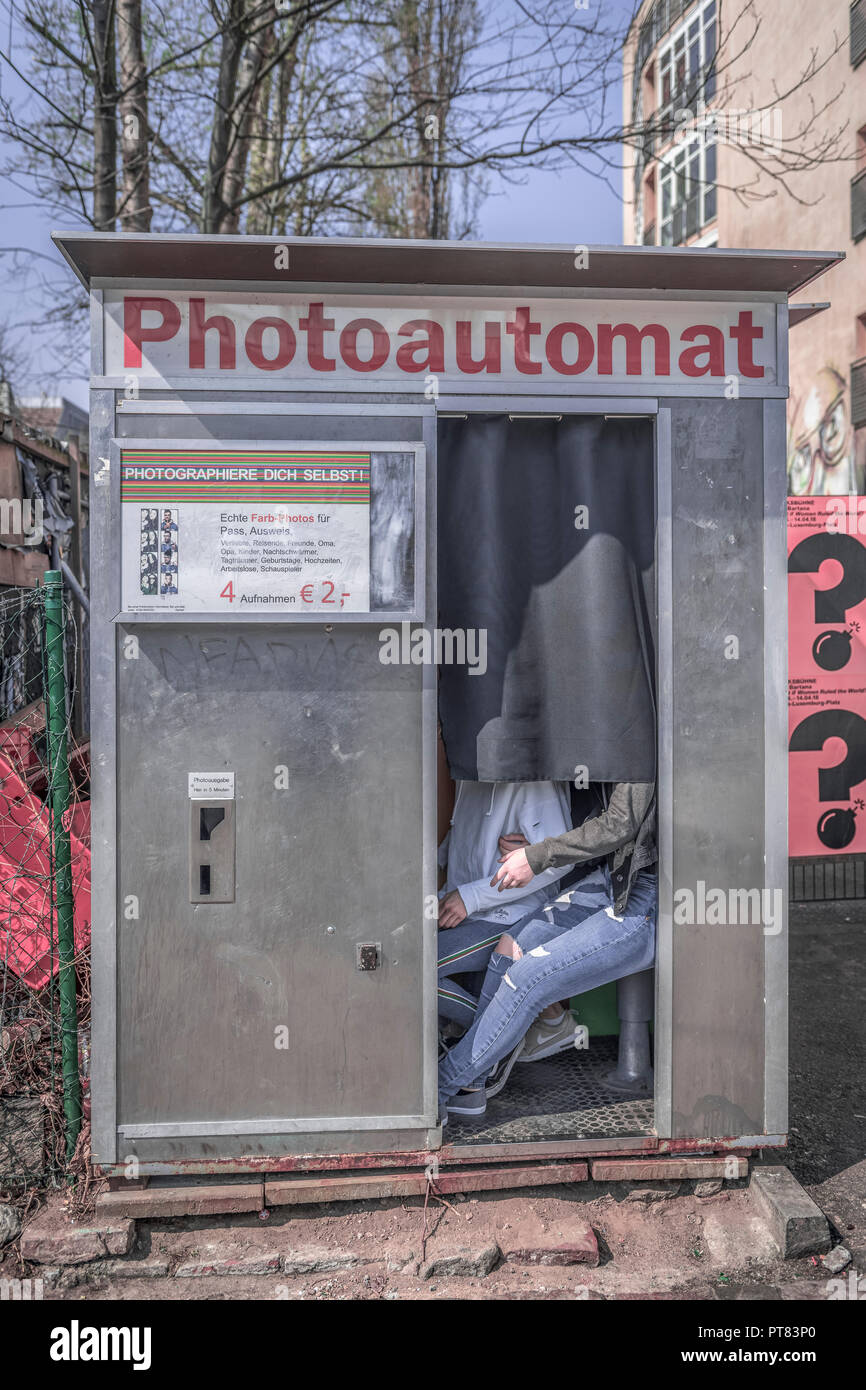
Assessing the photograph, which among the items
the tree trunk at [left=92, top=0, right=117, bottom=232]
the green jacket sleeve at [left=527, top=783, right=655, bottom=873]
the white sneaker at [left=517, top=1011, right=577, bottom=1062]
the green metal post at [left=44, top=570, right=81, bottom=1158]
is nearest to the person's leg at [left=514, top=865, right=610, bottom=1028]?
the white sneaker at [left=517, top=1011, right=577, bottom=1062]

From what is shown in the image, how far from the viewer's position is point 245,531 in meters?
3.07

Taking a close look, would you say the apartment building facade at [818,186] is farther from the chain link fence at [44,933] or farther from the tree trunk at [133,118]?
the chain link fence at [44,933]

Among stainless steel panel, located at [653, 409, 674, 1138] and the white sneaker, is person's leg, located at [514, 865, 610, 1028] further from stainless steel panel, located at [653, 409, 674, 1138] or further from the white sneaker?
stainless steel panel, located at [653, 409, 674, 1138]

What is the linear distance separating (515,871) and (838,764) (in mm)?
4209

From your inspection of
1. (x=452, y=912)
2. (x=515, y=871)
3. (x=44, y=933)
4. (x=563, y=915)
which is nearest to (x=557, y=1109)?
(x=563, y=915)

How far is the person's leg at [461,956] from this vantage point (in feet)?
11.9

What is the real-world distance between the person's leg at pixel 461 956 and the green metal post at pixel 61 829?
4.51 ft

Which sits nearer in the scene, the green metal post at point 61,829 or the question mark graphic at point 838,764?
the green metal post at point 61,829

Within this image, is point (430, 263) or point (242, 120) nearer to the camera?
point (430, 263)

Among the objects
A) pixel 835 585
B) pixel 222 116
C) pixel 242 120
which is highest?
pixel 242 120

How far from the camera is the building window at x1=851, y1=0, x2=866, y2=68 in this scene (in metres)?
12.6

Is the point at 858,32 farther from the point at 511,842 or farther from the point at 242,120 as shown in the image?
the point at 511,842

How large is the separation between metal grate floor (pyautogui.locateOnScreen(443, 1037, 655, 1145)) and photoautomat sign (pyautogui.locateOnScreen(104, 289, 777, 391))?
2.65 m

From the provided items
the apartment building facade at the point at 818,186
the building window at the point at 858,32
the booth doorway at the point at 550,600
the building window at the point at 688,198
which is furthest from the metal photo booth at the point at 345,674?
the building window at the point at 688,198
